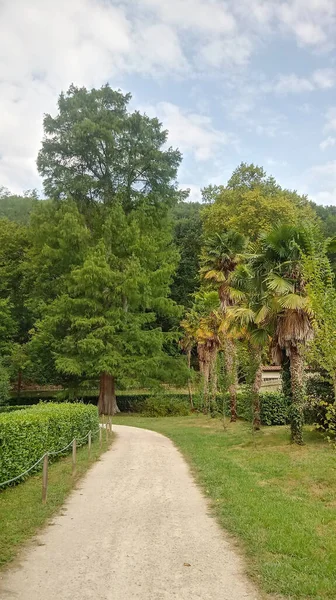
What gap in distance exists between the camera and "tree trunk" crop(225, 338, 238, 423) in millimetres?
21344

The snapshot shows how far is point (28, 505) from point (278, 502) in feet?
16.3

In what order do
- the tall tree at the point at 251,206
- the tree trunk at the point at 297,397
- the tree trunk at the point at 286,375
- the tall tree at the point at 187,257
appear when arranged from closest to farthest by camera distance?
the tree trunk at the point at 297,397
the tree trunk at the point at 286,375
the tall tree at the point at 251,206
the tall tree at the point at 187,257

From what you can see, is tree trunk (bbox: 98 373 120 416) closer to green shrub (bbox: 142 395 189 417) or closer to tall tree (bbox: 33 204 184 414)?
tall tree (bbox: 33 204 184 414)

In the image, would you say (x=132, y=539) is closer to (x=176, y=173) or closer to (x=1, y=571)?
(x=1, y=571)

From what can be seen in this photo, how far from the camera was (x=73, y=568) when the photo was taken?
5.95m

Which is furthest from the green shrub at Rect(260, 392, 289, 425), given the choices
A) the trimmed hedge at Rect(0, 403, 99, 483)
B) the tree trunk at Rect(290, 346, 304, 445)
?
the trimmed hedge at Rect(0, 403, 99, 483)

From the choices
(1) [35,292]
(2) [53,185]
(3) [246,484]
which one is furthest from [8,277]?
(3) [246,484]

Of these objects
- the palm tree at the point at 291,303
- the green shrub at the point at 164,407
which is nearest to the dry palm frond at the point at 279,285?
the palm tree at the point at 291,303

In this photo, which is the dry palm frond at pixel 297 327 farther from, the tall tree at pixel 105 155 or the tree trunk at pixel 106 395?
the tall tree at pixel 105 155

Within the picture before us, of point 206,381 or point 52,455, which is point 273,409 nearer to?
point 206,381

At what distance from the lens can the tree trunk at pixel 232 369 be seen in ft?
70.0

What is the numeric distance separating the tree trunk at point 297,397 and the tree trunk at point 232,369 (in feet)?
16.1

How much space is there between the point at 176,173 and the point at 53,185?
10369 mm

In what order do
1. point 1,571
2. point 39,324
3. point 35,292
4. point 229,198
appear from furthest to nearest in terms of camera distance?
point 229,198 → point 35,292 → point 39,324 → point 1,571
